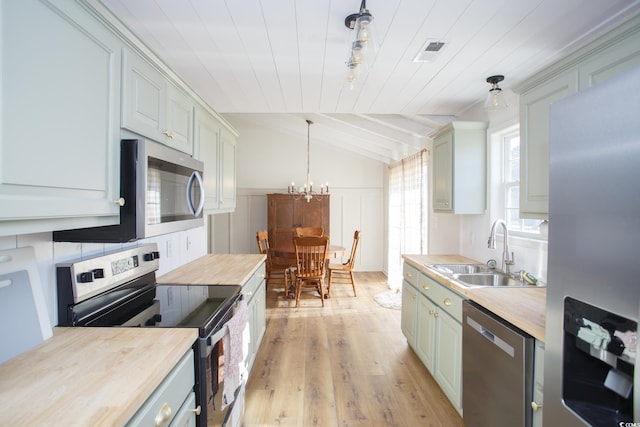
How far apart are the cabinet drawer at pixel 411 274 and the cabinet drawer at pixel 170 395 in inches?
74.4

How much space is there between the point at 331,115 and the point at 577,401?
12.3ft

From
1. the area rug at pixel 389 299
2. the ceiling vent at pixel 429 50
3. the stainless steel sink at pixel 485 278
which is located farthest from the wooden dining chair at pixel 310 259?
the ceiling vent at pixel 429 50

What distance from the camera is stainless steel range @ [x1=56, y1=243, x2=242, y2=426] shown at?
1215 millimetres

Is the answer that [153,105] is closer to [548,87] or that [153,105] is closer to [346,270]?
[548,87]

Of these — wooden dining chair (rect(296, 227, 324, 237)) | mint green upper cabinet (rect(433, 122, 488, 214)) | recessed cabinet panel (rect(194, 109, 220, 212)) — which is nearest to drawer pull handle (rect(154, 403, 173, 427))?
recessed cabinet panel (rect(194, 109, 220, 212))

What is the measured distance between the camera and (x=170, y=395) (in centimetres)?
99

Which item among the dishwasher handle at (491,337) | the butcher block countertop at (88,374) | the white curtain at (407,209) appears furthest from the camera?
the white curtain at (407,209)

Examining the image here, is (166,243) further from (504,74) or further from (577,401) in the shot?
(504,74)

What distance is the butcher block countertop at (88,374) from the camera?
2.36 ft

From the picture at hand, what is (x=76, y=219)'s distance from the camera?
0.96 m

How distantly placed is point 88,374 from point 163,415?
255 millimetres

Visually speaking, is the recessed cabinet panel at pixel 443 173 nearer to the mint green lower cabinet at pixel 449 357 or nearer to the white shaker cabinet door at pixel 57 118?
the mint green lower cabinet at pixel 449 357

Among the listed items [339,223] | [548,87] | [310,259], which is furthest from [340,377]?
[339,223]

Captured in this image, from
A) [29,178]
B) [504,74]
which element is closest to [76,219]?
[29,178]
